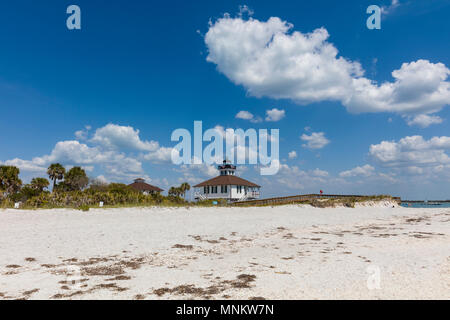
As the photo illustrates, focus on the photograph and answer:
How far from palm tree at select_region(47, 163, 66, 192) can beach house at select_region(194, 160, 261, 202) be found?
22250 mm

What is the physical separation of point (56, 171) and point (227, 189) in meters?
27.6

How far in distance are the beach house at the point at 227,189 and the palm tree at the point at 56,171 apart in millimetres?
22250

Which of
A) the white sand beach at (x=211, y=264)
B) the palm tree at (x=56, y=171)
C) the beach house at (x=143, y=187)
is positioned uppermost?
the palm tree at (x=56, y=171)

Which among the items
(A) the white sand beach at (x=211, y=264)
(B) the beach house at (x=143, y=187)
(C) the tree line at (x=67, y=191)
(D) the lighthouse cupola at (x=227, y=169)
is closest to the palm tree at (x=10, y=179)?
(C) the tree line at (x=67, y=191)

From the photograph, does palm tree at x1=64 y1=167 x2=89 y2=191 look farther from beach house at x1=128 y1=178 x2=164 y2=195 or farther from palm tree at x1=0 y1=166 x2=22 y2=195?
palm tree at x1=0 y1=166 x2=22 y2=195

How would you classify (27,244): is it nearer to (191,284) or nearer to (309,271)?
(191,284)

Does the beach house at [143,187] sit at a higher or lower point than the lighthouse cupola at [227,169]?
lower

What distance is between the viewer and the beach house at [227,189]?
1866 inches

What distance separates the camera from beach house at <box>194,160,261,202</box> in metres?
47.4

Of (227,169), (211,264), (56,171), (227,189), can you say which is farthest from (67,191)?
(227,169)

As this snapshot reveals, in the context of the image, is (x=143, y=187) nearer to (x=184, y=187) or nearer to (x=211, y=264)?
(x=184, y=187)

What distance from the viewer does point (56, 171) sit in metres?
42.2

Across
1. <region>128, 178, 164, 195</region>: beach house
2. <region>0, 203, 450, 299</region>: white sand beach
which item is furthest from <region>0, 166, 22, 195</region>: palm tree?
<region>0, 203, 450, 299</region>: white sand beach

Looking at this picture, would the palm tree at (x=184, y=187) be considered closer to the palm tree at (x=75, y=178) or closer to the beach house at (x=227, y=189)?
the beach house at (x=227, y=189)
